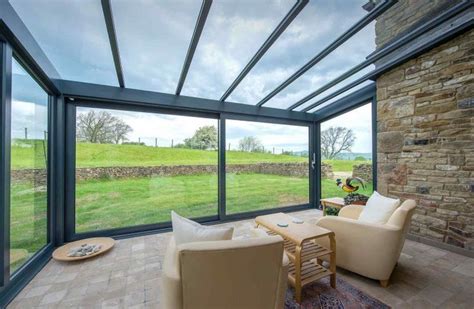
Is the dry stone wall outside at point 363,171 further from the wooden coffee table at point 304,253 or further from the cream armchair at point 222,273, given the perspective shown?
the cream armchair at point 222,273

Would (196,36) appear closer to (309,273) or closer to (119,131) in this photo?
(119,131)

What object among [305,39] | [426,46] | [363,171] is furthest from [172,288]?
[426,46]

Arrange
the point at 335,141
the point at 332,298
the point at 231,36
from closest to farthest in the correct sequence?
the point at 332,298 → the point at 231,36 → the point at 335,141

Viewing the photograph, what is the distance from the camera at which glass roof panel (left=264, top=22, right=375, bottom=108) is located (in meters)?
2.60

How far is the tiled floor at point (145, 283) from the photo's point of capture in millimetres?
1802

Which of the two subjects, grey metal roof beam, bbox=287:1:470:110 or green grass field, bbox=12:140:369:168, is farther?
green grass field, bbox=12:140:369:168

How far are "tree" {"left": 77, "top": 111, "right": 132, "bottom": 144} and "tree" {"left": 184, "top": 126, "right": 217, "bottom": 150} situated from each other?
3.59 ft

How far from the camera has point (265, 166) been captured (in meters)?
4.71

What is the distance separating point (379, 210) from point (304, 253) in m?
1.00

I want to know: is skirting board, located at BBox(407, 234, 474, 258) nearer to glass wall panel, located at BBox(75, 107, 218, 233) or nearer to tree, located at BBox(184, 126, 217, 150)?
glass wall panel, located at BBox(75, 107, 218, 233)

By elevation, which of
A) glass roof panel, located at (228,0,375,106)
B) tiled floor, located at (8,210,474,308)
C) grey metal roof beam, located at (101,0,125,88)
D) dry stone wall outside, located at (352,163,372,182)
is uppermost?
glass roof panel, located at (228,0,375,106)

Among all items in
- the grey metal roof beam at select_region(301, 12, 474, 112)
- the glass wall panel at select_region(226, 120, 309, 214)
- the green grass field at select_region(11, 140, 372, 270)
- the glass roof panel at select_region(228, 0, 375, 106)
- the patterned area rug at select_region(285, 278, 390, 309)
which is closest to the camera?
the patterned area rug at select_region(285, 278, 390, 309)

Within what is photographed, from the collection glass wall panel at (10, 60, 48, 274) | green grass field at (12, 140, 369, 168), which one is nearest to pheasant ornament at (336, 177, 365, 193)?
green grass field at (12, 140, 369, 168)

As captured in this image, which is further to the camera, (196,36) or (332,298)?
(196,36)
